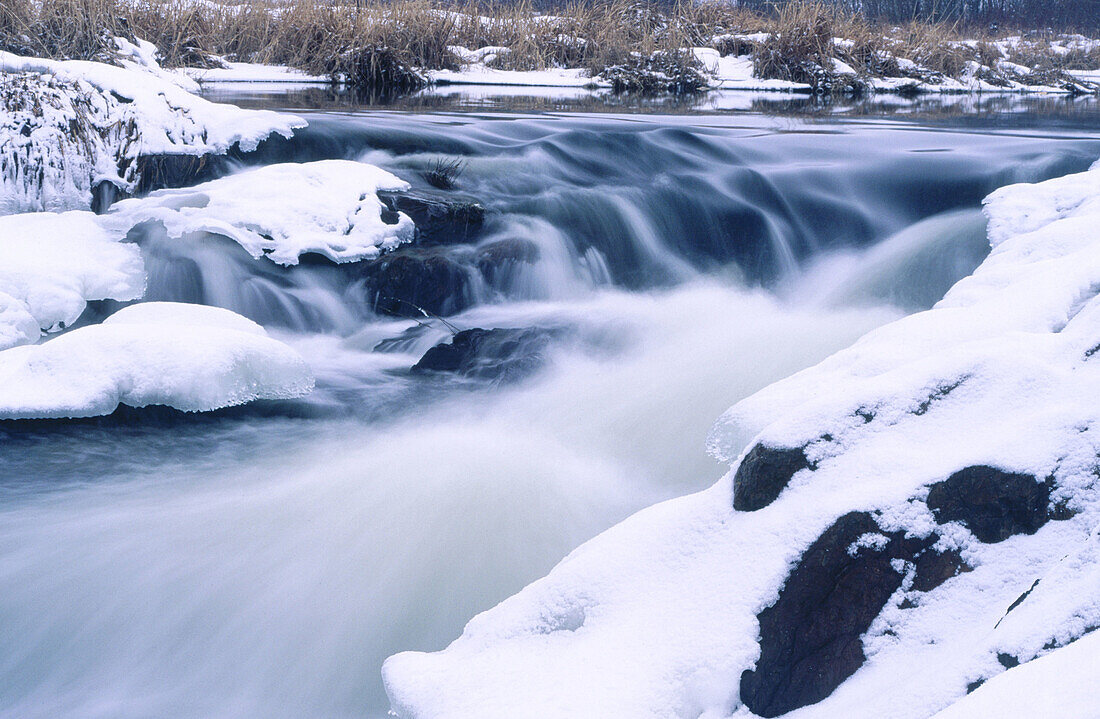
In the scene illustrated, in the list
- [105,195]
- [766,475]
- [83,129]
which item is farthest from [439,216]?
[766,475]

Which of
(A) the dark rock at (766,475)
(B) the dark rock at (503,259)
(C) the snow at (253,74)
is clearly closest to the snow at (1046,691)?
(A) the dark rock at (766,475)

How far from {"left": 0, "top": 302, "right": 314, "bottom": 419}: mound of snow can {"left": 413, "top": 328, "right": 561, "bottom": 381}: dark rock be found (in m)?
0.85

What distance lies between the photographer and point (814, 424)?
5.52 ft

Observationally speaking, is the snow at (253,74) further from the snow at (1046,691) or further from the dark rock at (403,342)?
the snow at (1046,691)

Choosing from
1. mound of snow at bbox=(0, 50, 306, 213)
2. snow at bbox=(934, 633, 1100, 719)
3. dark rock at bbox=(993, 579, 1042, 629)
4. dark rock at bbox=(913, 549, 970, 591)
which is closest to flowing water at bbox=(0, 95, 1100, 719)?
mound of snow at bbox=(0, 50, 306, 213)

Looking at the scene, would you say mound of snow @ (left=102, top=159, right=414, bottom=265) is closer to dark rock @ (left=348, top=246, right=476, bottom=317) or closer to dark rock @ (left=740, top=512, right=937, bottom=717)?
dark rock @ (left=348, top=246, right=476, bottom=317)

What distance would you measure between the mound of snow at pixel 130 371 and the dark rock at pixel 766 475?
6.85 feet

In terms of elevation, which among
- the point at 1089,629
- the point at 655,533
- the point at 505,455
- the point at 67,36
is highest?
the point at 67,36

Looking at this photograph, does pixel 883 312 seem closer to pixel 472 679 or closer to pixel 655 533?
pixel 655 533

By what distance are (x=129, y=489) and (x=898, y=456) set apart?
222 centimetres

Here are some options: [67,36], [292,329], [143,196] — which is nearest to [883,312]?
[292,329]

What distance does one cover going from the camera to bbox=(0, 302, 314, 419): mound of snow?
2947 mm

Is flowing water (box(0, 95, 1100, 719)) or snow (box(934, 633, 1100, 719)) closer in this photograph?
snow (box(934, 633, 1100, 719))

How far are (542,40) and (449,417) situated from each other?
414 inches
